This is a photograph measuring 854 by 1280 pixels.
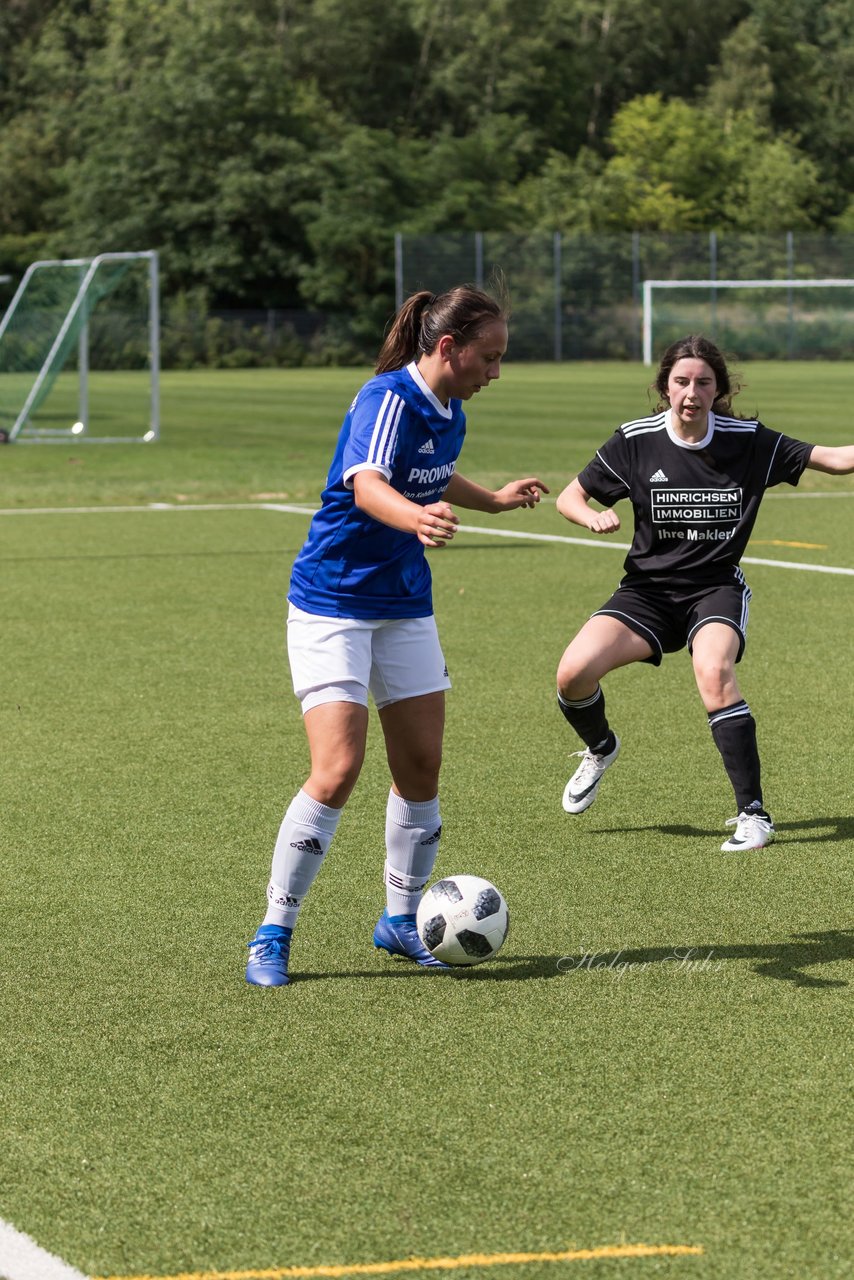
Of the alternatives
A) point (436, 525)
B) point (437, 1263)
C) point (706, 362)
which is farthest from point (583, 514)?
point (437, 1263)

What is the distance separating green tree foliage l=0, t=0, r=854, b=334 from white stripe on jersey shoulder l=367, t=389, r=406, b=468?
57700mm

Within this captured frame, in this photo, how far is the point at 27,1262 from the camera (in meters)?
3.32

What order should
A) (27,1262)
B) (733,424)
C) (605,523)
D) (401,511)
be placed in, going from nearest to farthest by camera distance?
(27,1262) < (401,511) < (605,523) < (733,424)

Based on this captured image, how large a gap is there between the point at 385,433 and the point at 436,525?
48 centimetres

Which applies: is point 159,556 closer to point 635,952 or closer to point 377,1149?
point 635,952

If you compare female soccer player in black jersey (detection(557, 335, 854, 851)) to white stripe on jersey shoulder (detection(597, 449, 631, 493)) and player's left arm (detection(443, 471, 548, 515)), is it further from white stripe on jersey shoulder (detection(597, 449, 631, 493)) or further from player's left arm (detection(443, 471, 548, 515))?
player's left arm (detection(443, 471, 548, 515))

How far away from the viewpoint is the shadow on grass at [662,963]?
496 centimetres

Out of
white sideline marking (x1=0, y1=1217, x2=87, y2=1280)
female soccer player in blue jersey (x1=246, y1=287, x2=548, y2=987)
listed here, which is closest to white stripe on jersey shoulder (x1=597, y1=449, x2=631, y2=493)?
female soccer player in blue jersey (x1=246, y1=287, x2=548, y2=987)

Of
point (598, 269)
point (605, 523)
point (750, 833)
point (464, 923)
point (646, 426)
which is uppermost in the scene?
point (646, 426)

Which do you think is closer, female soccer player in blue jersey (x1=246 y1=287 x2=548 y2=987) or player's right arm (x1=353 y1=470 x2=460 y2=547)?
player's right arm (x1=353 y1=470 x2=460 y2=547)

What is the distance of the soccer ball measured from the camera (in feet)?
16.3

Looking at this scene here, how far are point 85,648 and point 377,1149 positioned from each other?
685cm

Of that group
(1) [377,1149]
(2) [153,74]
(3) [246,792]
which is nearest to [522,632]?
(3) [246,792]

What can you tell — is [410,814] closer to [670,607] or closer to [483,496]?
[483,496]
